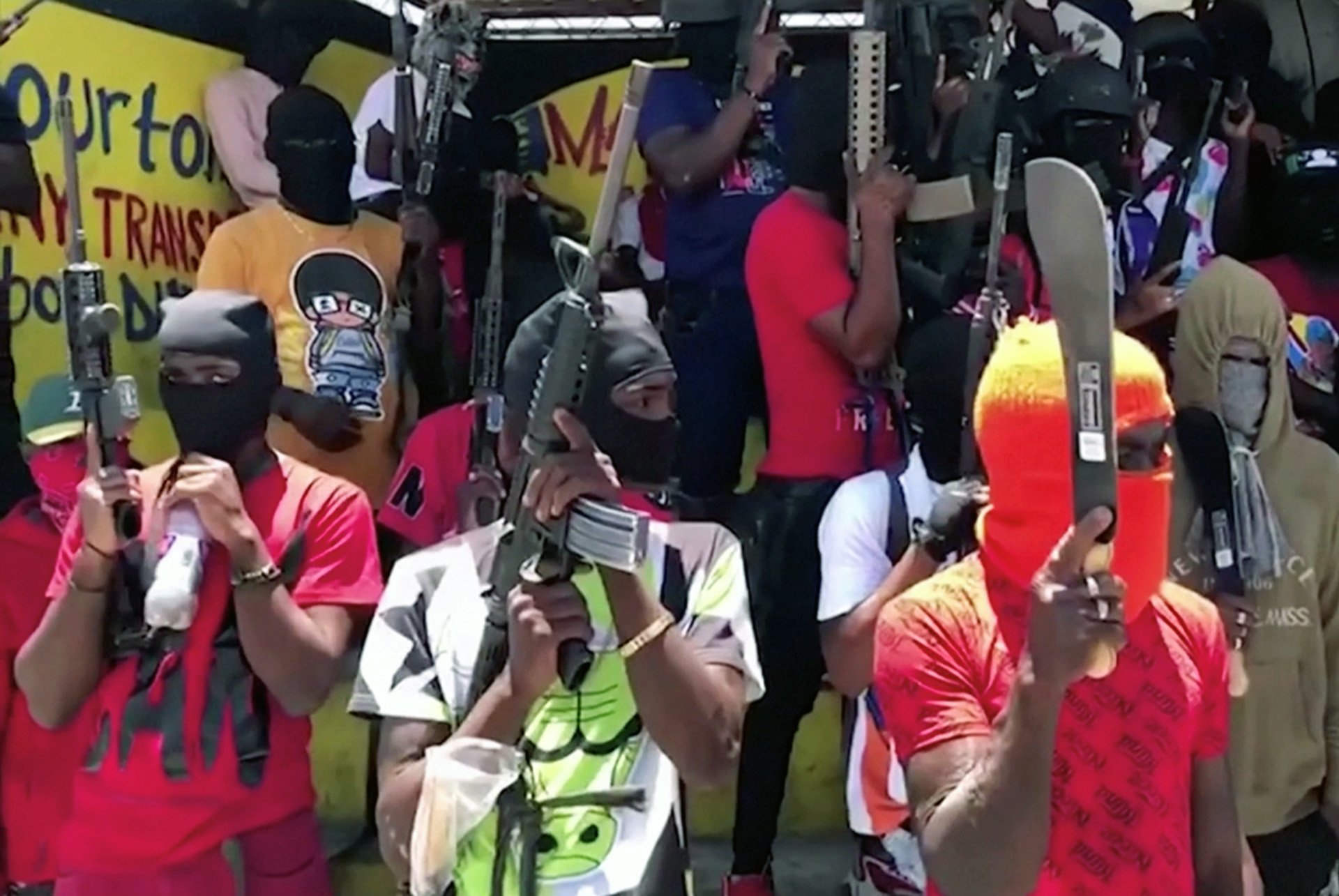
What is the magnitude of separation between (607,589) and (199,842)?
3.26 feet

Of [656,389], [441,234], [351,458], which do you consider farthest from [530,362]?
[441,234]

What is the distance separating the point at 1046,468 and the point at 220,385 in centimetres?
146

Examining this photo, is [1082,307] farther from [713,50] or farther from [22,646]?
[713,50]

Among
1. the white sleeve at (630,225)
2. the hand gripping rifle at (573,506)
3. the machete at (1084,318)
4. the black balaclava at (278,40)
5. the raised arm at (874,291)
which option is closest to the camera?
the machete at (1084,318)

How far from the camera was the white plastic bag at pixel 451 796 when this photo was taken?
220 cm

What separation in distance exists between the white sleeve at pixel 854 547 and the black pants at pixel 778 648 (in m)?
0.73

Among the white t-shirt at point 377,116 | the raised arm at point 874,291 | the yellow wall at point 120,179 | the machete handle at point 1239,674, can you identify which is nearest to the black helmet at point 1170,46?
the raised arm at point 874,291

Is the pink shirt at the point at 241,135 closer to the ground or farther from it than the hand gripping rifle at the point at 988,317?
farther from it

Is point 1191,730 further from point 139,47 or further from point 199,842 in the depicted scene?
point 139,47

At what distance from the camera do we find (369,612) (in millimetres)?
2914

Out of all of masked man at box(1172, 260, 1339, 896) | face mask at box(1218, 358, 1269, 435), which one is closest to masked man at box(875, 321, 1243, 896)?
masked man at box(1172, 260, 1339, 896)

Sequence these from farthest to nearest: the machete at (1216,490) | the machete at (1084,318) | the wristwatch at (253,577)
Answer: the machete at (1216,490)
the wristwatch at (253,577)
the machete at (1084,318)

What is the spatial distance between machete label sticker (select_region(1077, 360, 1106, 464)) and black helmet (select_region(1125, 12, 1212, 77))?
3.24m

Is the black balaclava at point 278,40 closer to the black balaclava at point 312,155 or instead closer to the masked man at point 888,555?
the black balaclava at point 312,155
